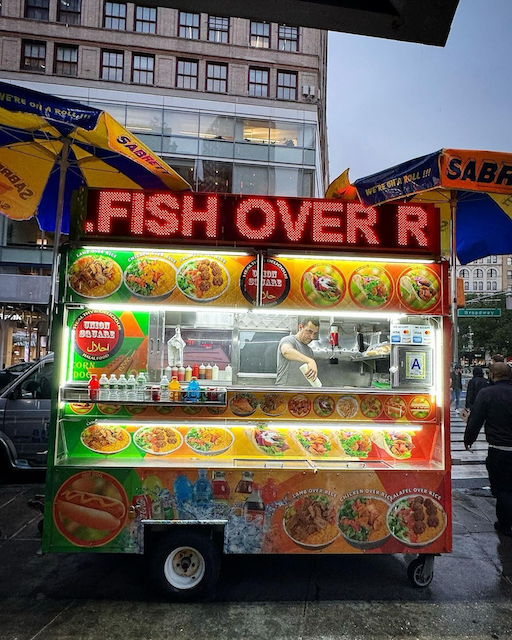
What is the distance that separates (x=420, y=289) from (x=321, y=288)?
1020mm

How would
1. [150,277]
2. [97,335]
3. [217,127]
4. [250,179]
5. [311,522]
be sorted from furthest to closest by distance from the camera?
[217,127] → [250,179] → [97,335] → [150,277] → [311,522]

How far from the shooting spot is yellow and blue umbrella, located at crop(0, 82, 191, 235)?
15.1ft

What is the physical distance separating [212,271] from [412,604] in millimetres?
3652

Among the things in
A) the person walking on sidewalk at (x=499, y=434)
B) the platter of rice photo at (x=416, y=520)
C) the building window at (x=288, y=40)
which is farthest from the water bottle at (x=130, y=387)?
the building window at (x=288, y=40)

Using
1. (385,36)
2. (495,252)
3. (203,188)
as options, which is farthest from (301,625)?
(203,188)

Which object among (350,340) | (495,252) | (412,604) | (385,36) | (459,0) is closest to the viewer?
(459,0)

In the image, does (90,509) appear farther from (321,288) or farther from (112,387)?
(321,288)

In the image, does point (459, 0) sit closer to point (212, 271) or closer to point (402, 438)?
point (212, 271)

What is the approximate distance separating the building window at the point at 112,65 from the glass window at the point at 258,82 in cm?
715

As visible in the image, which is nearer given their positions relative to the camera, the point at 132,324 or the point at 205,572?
the point at 205,572

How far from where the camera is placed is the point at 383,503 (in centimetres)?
429

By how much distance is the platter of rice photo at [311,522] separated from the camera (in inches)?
165

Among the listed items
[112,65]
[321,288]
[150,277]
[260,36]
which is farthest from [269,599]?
[260,36]

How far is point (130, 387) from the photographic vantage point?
4699 millimetres
